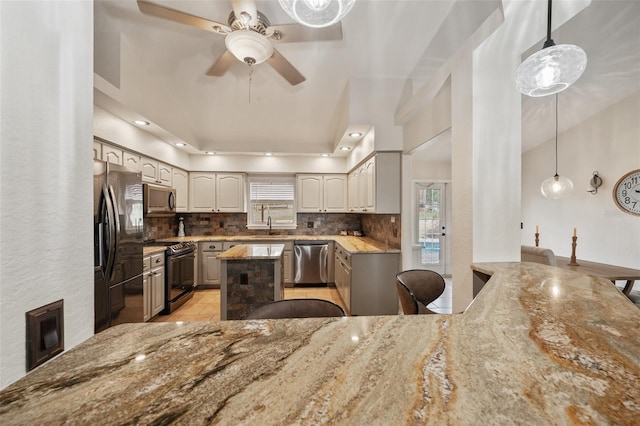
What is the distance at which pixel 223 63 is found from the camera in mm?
2273

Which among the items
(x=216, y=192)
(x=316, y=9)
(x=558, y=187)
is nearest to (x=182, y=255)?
(x=216, y=192)

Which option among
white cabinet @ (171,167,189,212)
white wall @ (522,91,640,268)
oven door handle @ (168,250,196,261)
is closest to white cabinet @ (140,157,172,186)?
white cabinet @ (171,167,189,212)

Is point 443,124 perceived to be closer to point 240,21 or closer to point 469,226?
point 469,226

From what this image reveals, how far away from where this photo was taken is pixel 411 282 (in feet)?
5.98

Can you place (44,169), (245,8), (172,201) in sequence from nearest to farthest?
(44,169) → (245,8) → (172,201)

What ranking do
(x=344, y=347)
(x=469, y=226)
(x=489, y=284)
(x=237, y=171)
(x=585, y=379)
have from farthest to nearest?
(x=237, y=171) → (x=469, y=226) → (x=489, y=284) → (x=344, y=347) → (x=585, y=379)

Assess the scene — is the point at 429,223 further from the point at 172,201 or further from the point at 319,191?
the point at 172,201

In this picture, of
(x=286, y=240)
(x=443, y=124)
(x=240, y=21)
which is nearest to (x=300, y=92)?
(x=240, y=21)

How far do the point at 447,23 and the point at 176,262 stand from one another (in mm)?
4190

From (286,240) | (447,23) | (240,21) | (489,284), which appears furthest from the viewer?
(286,240)

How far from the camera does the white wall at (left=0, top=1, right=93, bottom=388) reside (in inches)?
20.0

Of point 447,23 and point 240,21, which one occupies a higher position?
point 447,23

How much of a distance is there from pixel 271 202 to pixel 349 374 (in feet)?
15.3

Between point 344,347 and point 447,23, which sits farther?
point 447,23
